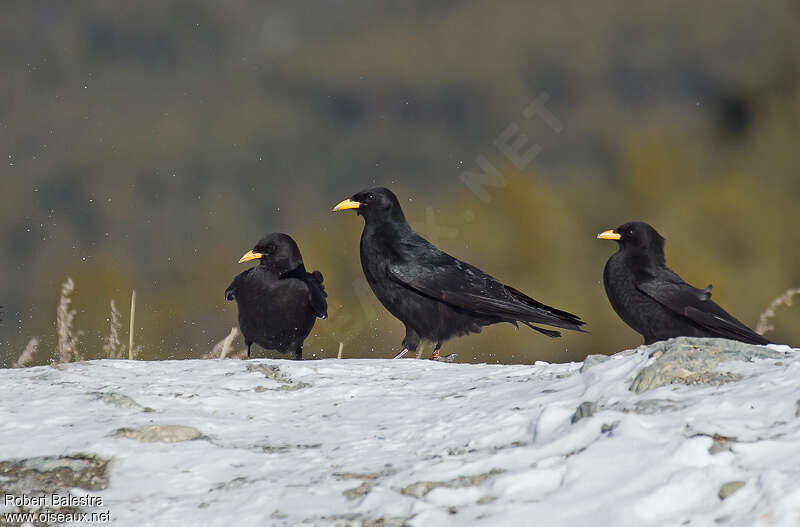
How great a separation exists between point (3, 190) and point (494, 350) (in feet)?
84.2

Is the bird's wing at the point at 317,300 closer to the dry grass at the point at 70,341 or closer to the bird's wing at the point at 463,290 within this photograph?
the bird's wing at the point at 463,290

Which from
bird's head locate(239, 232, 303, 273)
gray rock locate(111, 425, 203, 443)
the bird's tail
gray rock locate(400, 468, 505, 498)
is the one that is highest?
bird's head locate(239, 232, 303, 273)

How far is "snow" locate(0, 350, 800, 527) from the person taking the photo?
7.61 feet

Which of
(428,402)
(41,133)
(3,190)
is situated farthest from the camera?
(41,133)

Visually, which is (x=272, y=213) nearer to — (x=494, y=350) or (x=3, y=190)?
(x=3, y=190)

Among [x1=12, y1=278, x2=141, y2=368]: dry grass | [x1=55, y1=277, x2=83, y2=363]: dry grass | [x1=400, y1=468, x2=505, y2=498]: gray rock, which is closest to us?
[x1=400, y1=468, x2=505, y2=498]: gray rock

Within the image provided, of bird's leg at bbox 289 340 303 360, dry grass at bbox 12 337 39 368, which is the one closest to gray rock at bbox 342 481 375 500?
dry grass at bbox 12 337 39 368

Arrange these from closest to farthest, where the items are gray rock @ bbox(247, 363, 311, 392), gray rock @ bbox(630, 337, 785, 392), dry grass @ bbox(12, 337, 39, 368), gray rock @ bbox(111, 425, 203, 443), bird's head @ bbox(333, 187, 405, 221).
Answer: gray rock @ bbox(630, 337, 785, 392)
gray rock @ bbox(111, 425, 203, 443)
gray rock @ bbox(247, 363, 311, 392)
dry grass @ bbox(12, 337, 39, 368)
bird's head @ bbox(333, 187, 405, 221)

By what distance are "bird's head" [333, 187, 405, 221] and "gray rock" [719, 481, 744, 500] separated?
4.64m

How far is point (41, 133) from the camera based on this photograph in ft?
139

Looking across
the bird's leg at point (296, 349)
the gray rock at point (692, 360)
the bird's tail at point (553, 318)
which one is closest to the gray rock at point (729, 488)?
the gray rock at point (692, 360)

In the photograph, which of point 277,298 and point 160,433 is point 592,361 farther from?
point 277,298

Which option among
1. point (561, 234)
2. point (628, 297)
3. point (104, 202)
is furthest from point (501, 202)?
point (628, 297)

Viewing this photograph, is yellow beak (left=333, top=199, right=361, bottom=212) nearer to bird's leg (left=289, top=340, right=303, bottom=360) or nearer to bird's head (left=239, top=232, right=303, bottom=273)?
bird's head (left=239, top=232, right=303, bottom=273)
